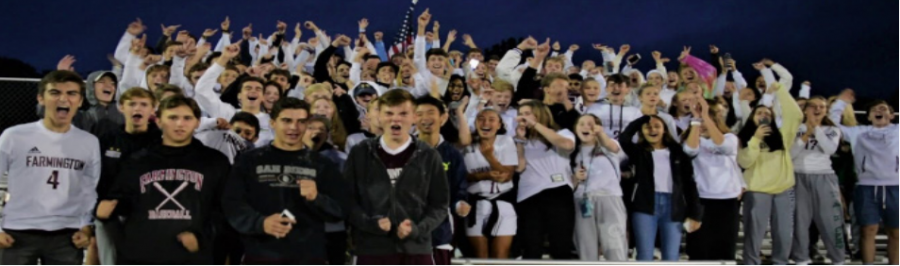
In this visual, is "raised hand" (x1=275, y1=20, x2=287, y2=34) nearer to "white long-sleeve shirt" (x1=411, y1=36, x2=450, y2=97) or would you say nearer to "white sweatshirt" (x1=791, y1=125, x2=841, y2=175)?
"white long-sleeve shirt" (x1=411, y1=36, x2=450, y2=97)

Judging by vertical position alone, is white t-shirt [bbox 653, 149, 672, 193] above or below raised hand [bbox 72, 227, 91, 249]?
above

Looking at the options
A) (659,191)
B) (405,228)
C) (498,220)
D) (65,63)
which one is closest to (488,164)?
(498,220)

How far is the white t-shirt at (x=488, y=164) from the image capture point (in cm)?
562

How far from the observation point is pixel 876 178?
7316 millimetres

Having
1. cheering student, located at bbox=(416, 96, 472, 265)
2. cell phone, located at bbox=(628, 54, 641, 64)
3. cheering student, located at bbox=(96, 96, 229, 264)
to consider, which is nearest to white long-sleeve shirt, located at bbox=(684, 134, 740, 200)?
cheering student, located at bbox=(416, 96, 472, 265)

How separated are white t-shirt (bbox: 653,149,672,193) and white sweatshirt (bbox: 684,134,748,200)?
353 mm

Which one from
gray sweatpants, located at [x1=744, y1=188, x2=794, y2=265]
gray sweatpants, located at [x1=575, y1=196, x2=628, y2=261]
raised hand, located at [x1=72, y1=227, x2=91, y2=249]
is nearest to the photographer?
raised hand, located at [x1=72, y1=227, x2=91, y2=249]

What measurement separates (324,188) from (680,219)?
296 centimetres

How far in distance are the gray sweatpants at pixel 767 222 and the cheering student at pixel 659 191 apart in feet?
3.08

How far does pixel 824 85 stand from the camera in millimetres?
18172

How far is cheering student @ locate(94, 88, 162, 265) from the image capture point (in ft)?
15.6

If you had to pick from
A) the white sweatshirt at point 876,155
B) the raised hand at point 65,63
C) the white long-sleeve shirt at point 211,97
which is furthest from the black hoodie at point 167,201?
the white sweatshirt at point 876,155

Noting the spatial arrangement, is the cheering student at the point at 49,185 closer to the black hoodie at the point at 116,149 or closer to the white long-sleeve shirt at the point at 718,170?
the black hoodie at the point at 116,149

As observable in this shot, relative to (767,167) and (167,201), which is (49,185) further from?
(767,167)
